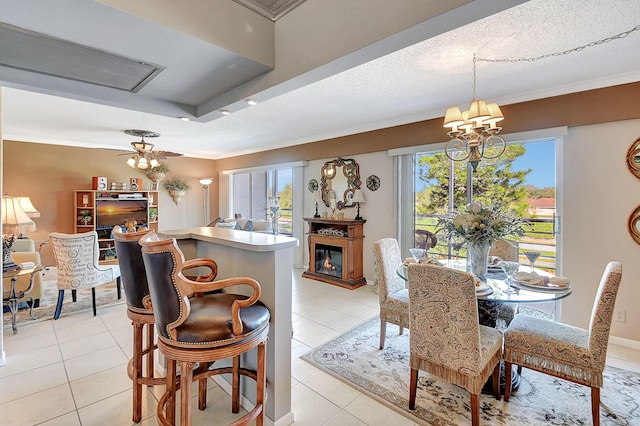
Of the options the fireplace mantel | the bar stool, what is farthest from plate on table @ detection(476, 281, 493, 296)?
the fireplace mantel

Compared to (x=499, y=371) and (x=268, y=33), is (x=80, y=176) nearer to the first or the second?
(x=268, y=33)

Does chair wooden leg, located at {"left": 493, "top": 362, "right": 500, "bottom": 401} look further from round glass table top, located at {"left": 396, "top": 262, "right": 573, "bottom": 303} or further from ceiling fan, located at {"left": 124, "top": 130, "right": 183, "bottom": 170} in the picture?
ceiling fan, located at {"left": 124, "top": 130, "right": 183, "bottom": 170}

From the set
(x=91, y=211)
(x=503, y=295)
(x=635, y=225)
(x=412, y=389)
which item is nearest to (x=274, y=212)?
(x=91, y=211)

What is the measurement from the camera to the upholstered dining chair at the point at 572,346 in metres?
1.72

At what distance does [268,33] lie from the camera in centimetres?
203

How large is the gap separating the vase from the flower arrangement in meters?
0.05

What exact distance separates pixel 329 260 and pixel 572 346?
11.9 feet

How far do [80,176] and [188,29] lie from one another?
6.28 metres

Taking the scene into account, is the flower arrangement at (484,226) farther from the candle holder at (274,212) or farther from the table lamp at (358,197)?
the candle holder at (274,212)

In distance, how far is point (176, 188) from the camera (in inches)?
290

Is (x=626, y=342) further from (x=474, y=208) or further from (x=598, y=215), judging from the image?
(x=474, y=208)

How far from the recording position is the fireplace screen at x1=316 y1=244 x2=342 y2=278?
4996 millimetres

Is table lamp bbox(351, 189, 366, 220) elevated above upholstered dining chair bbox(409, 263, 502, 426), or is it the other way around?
table lamp bbox(351, 189, 366, 220)

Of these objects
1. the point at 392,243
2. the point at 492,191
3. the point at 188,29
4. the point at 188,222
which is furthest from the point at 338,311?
the point at 188,222
